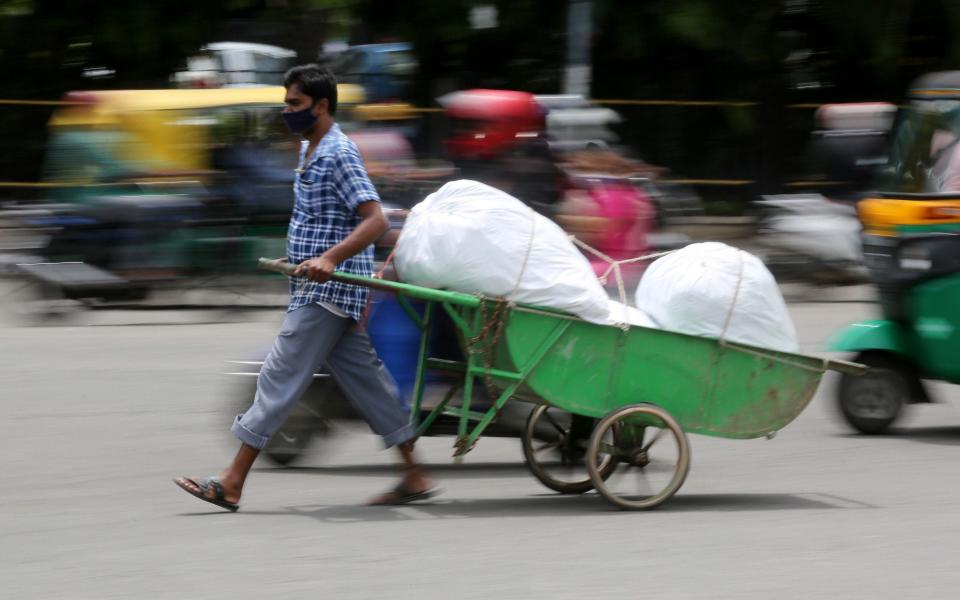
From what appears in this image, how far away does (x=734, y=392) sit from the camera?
629 centimetres

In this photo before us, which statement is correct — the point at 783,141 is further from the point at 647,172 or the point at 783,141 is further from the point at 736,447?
the point at 736,447

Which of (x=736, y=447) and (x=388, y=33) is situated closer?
(x=736, y=447)

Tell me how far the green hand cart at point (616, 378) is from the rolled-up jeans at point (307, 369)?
26cm

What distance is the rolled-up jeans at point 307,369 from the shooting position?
237 inches

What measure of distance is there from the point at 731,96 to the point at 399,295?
13881mm

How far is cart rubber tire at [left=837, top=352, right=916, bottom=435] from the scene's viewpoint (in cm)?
836

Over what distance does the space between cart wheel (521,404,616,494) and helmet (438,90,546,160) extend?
3949 mm

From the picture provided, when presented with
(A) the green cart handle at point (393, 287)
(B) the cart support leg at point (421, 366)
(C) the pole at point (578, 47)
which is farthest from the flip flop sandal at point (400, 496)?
(C) the pole at point (578, 47)

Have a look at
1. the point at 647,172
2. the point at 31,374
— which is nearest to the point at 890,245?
the point at 31,374

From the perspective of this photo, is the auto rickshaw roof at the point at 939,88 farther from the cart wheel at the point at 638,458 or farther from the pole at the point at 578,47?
the pole at the point at 578,47

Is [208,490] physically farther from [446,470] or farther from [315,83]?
[315,83]

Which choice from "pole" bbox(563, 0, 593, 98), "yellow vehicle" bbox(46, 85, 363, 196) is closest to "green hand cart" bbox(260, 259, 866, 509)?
"yellow vehicle" bbox(46, 85, 363, 196)

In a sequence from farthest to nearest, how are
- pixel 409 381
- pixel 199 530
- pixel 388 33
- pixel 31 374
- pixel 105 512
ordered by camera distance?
pixel 388 33 < pixel 31 374 < pixel 409 381 < pixel 105 512 < pixel 199 530

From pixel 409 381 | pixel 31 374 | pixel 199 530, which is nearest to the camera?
pixel 199 530
